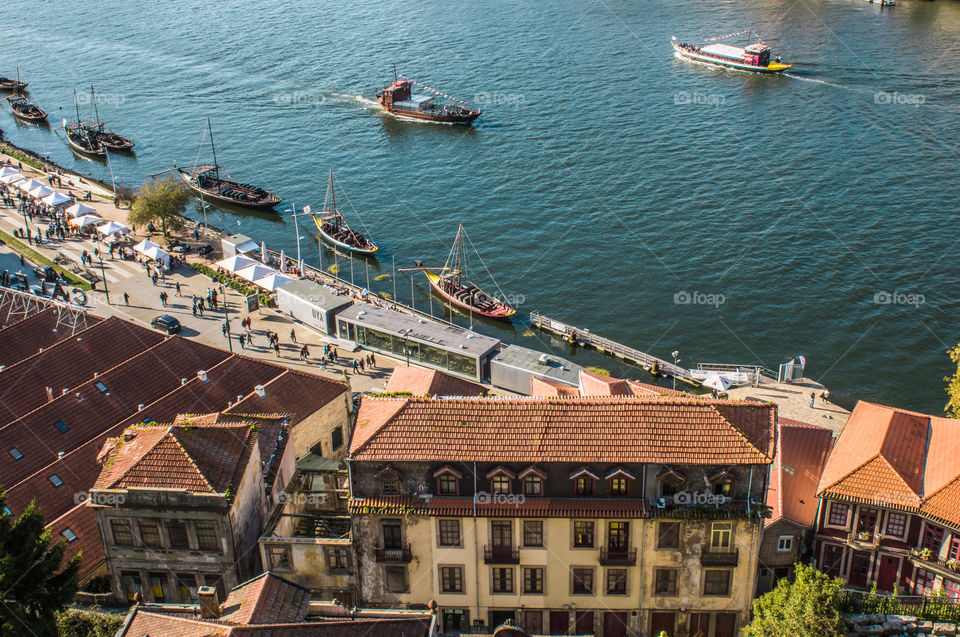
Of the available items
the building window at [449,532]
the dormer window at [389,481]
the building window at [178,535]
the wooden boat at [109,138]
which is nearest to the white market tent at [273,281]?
the building window at [178,535]

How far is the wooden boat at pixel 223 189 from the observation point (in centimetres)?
14112

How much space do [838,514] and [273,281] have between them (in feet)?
221

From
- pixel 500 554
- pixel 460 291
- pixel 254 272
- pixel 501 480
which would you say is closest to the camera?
pixel 501 480

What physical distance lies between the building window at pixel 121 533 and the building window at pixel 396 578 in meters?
15.2

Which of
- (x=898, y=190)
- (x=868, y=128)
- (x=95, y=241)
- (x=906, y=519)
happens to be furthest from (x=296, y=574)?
(x=868, y=128)

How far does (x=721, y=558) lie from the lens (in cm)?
5256

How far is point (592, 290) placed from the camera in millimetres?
114250

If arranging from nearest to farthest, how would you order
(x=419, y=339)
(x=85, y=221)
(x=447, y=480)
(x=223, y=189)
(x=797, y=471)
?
(x=447, y=480) < (x=797, y=471) < (x=419, y=339) < (x=85, y=221) < (x=223, y=189)

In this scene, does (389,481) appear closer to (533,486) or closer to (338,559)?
(338,559)

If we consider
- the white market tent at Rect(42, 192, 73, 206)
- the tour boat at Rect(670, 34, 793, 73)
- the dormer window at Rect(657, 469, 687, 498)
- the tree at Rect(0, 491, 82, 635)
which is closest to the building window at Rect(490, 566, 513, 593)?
the dormer window at Rect(657, 469, 687, 498)

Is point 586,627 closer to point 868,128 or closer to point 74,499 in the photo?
point 74,499

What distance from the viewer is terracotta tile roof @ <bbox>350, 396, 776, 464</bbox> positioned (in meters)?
51.0

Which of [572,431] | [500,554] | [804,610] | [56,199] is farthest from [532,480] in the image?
[56,199]

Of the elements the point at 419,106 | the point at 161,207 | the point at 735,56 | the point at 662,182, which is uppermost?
the point at 735,56
